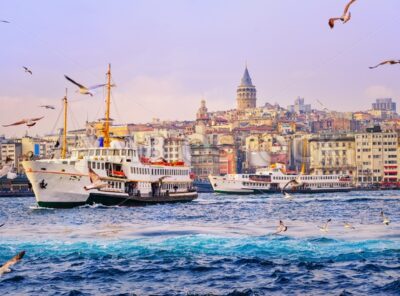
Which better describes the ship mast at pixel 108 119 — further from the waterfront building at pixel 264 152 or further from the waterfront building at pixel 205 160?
the waterfront building at pixel 264 152

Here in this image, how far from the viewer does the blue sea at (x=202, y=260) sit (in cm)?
2127

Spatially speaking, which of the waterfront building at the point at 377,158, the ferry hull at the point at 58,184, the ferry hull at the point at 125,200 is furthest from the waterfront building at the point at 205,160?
the ferry hull at the point at 58,184

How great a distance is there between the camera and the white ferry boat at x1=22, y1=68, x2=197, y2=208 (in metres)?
57.2

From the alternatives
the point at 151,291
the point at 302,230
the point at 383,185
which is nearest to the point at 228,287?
the point at 151,291

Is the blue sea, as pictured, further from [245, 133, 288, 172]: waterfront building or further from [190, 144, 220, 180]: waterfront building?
[245, 133, 288, 172]: waterfront building

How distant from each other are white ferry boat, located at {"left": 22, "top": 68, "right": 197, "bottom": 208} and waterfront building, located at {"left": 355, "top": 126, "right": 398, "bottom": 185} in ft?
329

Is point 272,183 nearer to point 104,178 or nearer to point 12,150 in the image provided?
point 104,178

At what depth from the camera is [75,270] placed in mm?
24047

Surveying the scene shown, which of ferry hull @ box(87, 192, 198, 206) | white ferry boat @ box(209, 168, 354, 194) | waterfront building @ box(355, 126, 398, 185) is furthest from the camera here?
waterfront building @ box(355, 126, 398, 185)

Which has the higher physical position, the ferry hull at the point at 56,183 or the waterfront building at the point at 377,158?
the waterfront building at the point at 377,158

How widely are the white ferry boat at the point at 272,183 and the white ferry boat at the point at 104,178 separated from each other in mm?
37077

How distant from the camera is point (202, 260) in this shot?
84.8 ft

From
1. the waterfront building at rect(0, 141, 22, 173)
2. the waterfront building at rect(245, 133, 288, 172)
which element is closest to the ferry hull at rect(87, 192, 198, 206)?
the waterfront building at rect(245, 133, 288, 172)

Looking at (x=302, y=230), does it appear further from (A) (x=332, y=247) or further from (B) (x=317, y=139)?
(B) (x=317, y=139)
